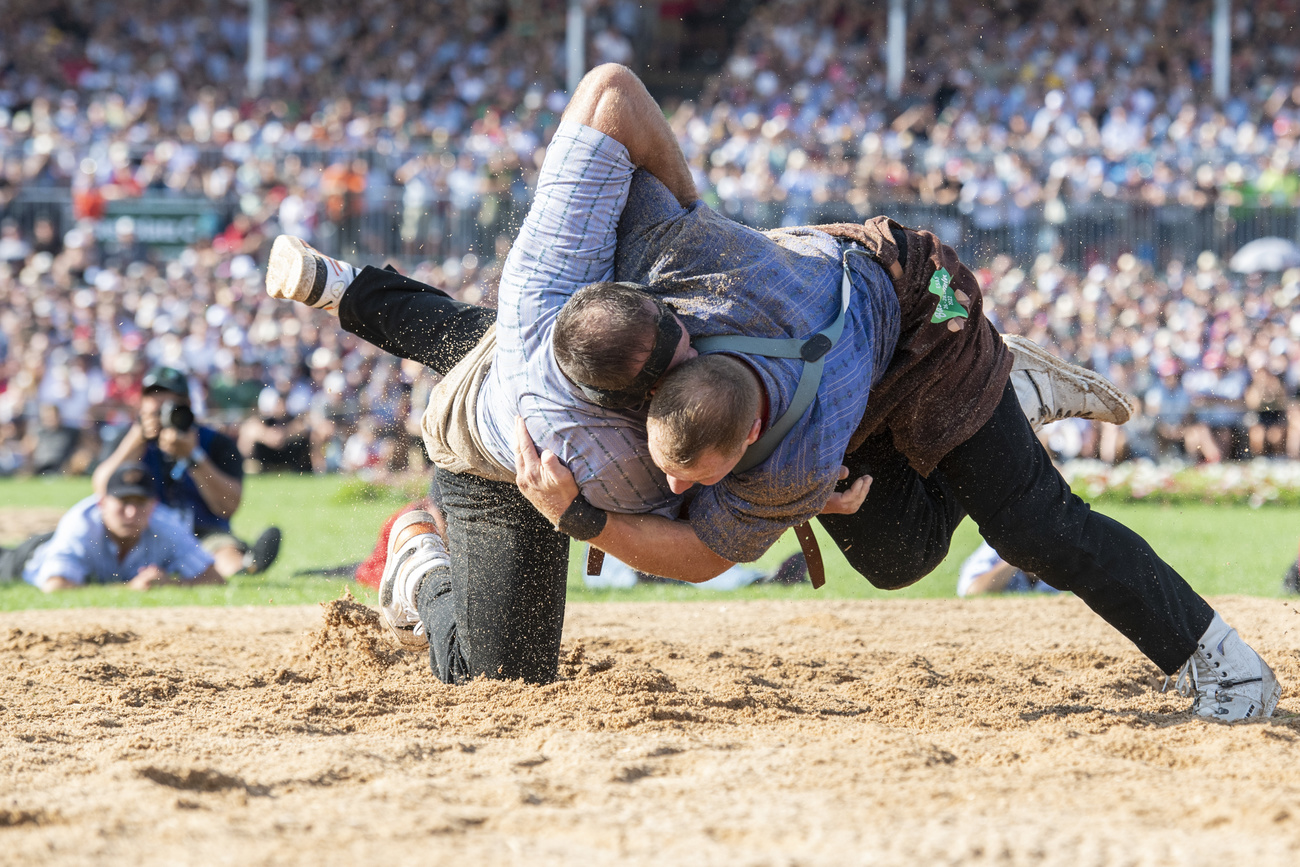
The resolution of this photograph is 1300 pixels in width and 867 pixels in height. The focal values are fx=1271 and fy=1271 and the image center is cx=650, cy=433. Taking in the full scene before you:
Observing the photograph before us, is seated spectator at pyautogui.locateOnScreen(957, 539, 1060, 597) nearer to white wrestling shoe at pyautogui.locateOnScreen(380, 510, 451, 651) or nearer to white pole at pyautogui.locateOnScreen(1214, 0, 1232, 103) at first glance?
white wrestling shoe at pyautogui.locateOnScreen(380, 510, 451, 651)

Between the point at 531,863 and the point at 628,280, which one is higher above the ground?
the point at 628,280

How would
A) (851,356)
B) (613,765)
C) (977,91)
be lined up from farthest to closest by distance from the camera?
(977,91), (851,356), (613,765)

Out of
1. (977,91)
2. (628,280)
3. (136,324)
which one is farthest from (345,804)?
(977,91)

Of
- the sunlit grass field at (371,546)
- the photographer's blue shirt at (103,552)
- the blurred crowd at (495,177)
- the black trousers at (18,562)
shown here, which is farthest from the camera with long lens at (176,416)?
the blurred crowd at (495,177)

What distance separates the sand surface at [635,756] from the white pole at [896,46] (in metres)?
15.9

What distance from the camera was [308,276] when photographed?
4113 mm

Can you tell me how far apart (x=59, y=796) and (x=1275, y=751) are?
9.27 ft

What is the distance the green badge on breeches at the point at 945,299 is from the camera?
11.4 ft

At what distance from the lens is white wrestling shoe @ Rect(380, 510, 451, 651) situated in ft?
14.3

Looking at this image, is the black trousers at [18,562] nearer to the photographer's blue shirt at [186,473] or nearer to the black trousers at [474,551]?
the photographer's blue shirt at [186,473]

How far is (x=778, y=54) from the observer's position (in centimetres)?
2008

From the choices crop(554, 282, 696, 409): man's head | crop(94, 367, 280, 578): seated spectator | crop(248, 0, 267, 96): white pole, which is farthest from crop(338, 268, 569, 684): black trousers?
crop(248, 0, 267, 96): white pole

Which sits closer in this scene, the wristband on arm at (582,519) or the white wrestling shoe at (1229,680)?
the wristband on arm at (582,519)

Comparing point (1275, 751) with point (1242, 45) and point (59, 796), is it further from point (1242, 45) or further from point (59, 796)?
point (1242, 45)
